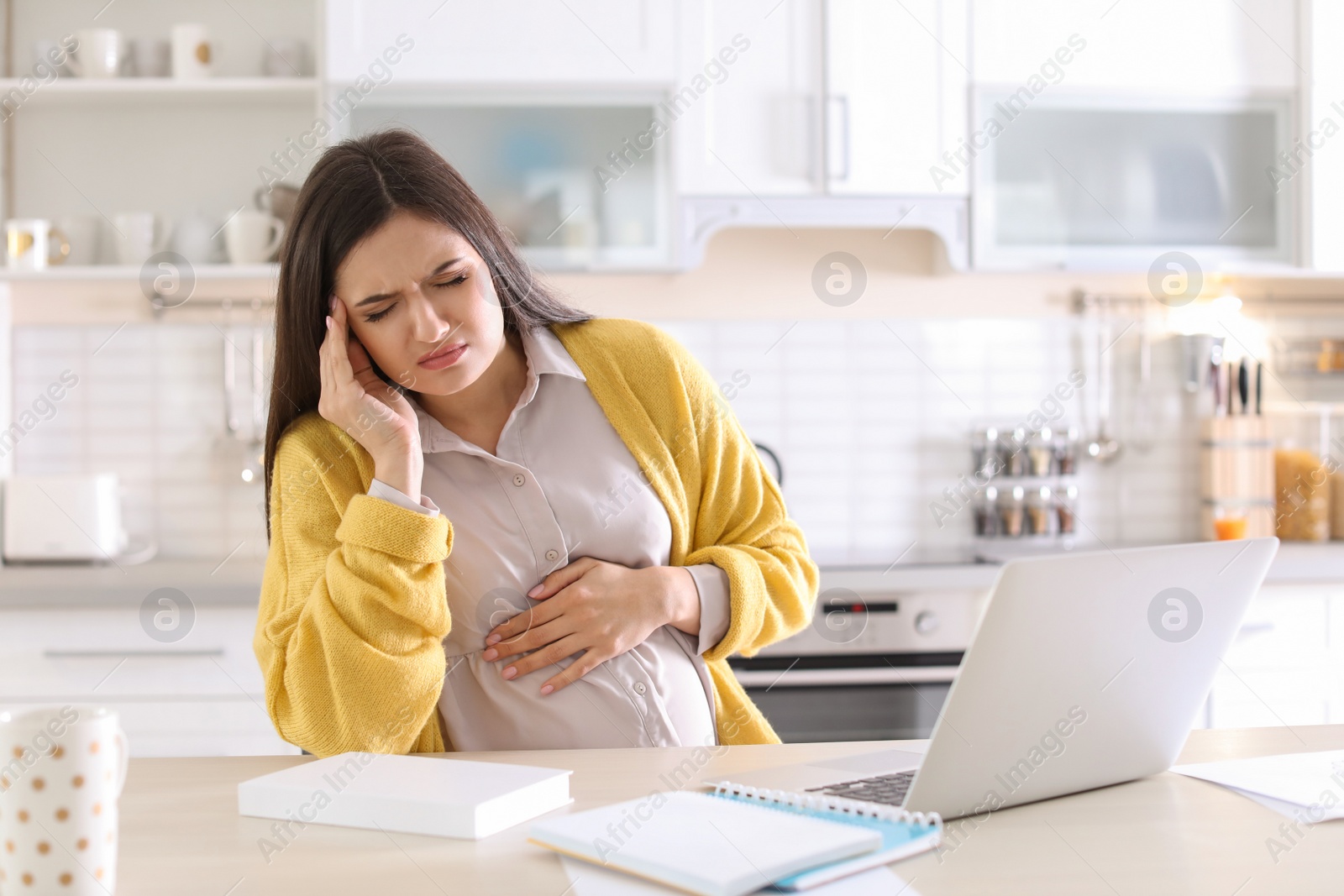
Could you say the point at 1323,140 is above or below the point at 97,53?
below

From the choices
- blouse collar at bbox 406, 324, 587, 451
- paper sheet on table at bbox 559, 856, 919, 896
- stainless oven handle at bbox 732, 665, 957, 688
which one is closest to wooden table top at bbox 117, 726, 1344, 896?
paper sheet on table at bbox 559, 856, 919, 896

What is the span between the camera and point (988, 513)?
8.96ft

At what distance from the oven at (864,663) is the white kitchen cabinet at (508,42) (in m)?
1.13

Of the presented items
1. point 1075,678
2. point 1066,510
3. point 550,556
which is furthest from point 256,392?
point 1075,678

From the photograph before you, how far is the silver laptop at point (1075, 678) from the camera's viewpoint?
729 mm

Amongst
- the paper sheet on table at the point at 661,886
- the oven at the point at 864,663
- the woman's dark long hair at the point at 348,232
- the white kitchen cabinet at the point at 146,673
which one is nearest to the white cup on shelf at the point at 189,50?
the white kitchen cabinet at the point at 146,673

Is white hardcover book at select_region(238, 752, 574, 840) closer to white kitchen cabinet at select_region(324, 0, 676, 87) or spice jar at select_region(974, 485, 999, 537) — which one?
white kitchen cabinet at select_region(324, 0, 676, 87)

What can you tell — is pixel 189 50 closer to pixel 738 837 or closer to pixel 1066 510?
pixel 1066 510

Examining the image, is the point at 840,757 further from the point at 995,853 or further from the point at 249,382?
the point at 249,382

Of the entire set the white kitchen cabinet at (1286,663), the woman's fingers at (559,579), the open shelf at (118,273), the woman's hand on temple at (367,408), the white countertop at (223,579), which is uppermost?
the open shelf at (118,273)

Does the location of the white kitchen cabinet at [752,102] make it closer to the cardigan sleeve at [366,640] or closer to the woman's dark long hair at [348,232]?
the woman's dark long hair at [348,232]

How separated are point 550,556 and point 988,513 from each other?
5.72 feet

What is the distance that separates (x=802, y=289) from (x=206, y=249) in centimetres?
135

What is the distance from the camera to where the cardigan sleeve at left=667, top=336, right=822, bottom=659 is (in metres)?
1.28
